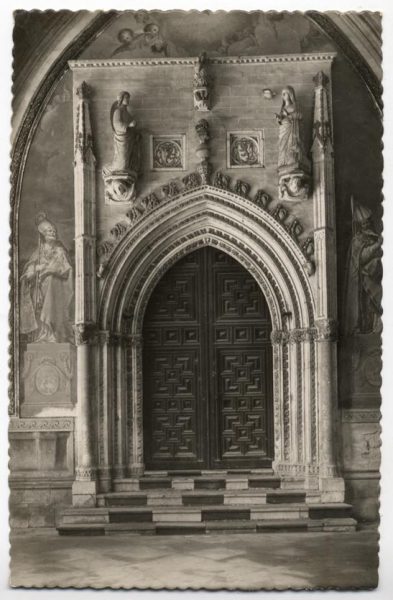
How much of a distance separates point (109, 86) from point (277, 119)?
184 cm

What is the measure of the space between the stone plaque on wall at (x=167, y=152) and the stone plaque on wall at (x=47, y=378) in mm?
2204

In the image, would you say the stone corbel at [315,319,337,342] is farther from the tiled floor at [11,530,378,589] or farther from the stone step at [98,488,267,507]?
the tiled floor at [11,530,378,589]

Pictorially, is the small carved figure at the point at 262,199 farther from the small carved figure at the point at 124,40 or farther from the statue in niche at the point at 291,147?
the small carved figure at the point at 124,40

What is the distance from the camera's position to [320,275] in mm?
9883

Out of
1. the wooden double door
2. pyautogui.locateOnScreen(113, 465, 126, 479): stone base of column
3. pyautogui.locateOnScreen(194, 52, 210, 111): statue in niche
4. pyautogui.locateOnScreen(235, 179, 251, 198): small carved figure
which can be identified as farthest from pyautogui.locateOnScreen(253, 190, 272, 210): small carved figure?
pyautogui.locateOnScreen(113, 465, 126, 479): stone base of column

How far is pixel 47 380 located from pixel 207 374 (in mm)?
1753

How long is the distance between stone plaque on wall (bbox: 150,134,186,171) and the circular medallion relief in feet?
8.06

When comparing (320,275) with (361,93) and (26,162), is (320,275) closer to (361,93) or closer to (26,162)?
(361,93)

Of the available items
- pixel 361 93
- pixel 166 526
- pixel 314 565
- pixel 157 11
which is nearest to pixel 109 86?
pixel 157 11

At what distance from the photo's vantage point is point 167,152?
1002 cm

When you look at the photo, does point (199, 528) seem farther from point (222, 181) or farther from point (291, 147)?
point (291, 147)

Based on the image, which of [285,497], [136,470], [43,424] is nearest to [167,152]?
[43,424]

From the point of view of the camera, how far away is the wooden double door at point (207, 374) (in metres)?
10.0

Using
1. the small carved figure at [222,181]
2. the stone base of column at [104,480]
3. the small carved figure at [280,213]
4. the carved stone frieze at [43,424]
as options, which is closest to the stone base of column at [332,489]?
the stone base of column at [104,480]
